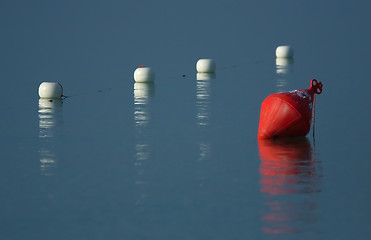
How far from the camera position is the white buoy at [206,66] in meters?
48.7

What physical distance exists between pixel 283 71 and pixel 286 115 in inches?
934

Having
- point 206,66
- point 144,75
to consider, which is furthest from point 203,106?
point 206,66

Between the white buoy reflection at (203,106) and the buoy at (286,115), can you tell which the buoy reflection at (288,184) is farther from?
the white buoy reflection at (203,106)

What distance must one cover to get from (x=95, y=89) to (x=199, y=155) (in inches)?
797

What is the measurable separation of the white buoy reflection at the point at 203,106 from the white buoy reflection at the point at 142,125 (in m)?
1.61

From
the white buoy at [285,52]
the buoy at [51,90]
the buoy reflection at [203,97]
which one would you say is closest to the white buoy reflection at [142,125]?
the buoy reflection at [203,97]

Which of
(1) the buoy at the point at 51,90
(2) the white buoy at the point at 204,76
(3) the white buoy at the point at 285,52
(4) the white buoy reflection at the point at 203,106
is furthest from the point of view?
(3) the white buoy at the point at 285,52

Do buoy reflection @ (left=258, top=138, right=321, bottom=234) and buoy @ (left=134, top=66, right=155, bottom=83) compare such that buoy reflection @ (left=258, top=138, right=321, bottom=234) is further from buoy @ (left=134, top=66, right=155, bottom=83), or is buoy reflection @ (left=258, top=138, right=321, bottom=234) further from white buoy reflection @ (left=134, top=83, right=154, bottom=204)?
buoy @ (left=134, top=66, right=155, bottom=83)

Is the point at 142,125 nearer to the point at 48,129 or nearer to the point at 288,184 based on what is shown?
the point at 48,129

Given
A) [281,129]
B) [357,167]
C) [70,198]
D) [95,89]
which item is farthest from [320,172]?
[95,89]

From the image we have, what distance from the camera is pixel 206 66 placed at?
48.8 metres

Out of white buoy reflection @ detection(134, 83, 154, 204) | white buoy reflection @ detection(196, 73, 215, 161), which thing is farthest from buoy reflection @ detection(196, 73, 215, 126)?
white buoy reflection @ detection(134, 83, 154, 204)

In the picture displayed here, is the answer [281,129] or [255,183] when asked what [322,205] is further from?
[281,129]

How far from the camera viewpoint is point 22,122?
30344mm
